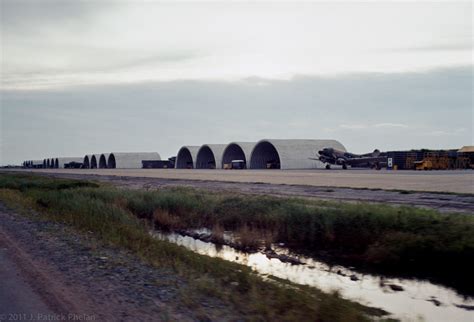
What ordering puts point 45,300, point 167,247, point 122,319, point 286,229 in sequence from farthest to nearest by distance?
point 286,229 < point 167,247 < point 45,300 < point 122,319

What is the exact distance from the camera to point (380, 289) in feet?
37.0

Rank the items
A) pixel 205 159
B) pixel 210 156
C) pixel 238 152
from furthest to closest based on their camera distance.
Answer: pixel 205 159 → pixel 210 156 → pixel 238 152

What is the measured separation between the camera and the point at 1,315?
739 cm

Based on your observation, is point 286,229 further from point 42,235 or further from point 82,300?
point 82,300

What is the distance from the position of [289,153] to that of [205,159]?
28061mm

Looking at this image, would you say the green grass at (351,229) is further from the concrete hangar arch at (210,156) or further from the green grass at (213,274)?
the concrete hangar arch at (210,156)

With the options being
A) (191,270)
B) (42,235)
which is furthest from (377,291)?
(42,235)

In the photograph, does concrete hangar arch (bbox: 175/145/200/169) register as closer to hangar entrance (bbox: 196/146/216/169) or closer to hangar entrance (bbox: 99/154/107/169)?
hangar entrance (bbox: 196/146/216/169)

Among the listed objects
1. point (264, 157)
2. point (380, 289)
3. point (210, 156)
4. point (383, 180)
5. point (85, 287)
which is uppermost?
point (210, 156)

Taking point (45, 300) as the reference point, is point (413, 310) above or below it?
below

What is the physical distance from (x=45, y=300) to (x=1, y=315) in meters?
0.80

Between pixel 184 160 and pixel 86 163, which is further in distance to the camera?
pixel 86 163

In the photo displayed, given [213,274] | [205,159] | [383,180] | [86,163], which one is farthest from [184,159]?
[213,274]

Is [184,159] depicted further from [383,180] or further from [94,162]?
[383,180]
